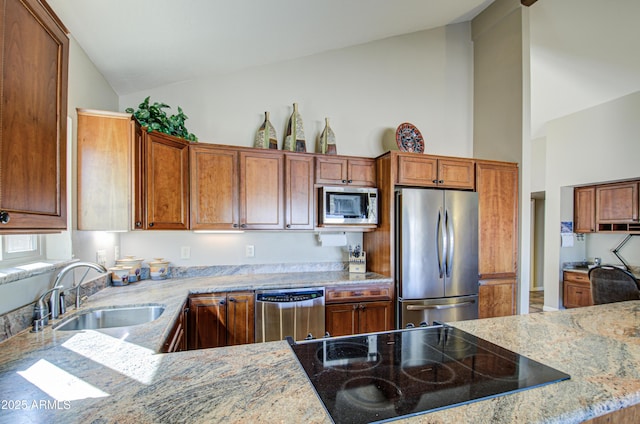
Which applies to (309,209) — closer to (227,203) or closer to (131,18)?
(227,203)

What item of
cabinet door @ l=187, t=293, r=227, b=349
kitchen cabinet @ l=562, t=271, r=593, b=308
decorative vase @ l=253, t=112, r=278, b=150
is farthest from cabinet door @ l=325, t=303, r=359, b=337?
kitchen cabinet @ l=562, t=271, r=593, b=308

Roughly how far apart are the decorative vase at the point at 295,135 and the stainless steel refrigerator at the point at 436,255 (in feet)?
3.55

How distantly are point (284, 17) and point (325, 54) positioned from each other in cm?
105

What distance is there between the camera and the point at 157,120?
240cm

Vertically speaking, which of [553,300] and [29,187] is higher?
[29,187]

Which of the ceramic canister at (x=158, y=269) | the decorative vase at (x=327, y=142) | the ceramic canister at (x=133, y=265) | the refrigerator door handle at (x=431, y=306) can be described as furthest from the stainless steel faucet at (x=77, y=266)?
the refrigerator door handle at (x=431, y=306)

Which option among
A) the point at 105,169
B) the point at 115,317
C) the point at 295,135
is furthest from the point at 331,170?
the point at 115,317

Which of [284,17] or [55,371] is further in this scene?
[284,17]

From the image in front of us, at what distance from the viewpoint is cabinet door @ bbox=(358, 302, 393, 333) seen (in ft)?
9.01

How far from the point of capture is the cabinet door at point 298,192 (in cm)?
286

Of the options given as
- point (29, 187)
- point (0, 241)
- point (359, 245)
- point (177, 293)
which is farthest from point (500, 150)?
point (0, 241)

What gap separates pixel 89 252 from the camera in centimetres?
218

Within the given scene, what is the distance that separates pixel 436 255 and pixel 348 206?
3.18 feet

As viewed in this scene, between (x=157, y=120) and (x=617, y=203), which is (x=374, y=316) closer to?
(x=157, y=120)
